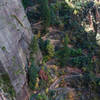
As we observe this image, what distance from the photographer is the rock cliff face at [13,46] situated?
33.9 ft

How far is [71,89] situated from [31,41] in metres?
6.63

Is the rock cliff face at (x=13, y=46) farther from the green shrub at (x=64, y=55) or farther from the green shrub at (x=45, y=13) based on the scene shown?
the green shrub at (x=45, y=13)

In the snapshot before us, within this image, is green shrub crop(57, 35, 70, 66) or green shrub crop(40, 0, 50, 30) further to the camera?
green shrub crop(40, 0, 50, 30)

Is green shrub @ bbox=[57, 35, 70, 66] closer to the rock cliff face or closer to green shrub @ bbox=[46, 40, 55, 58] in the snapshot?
green shrub @ bbox=[46, 40, 55, 58]

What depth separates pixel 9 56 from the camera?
10758mm

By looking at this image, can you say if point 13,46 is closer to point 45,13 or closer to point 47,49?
point 47,49

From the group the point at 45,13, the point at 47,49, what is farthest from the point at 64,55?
the point at 45,13

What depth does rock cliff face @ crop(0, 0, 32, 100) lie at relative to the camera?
1034 centimetres

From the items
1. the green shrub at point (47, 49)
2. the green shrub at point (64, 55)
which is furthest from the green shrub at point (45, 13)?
the green shrub at point (64, 55)

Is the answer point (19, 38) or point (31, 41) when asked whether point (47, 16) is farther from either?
point (19, 38)

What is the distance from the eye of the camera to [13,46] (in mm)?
11375

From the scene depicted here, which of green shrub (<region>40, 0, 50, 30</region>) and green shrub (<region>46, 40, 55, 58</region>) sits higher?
green shrub (<region>40, 0, 50, 30</region>)

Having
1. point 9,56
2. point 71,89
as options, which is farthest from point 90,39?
point 9,56

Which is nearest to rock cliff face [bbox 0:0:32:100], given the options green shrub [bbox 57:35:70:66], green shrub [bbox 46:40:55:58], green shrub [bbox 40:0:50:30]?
green shrub [bbox 46:40:55:58]
